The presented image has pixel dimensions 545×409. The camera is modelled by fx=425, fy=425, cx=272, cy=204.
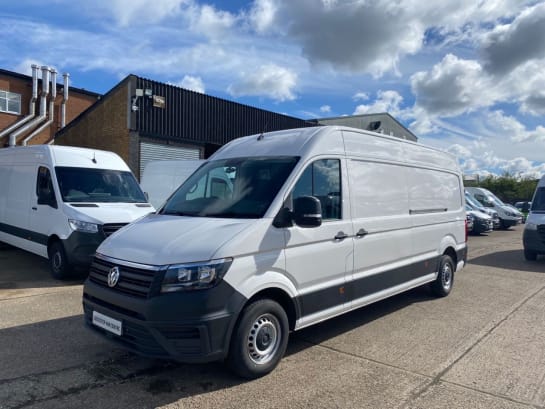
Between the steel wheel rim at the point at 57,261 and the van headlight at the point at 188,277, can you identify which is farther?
the steel wheel rim at the point at 57,261

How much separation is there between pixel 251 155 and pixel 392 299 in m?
3.68

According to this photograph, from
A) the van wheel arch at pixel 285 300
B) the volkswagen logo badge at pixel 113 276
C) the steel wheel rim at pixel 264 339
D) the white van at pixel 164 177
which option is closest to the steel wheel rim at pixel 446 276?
the van wheel arch at pixel 285 300

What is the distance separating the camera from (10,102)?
84.8ft

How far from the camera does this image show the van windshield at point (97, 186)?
26.1ft

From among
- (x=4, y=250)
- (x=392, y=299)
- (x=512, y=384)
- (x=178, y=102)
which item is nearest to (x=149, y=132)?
(x=178, y=102)

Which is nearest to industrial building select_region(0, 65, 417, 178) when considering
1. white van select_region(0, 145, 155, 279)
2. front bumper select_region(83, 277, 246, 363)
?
white van select_region(0, 145, 155, 279)

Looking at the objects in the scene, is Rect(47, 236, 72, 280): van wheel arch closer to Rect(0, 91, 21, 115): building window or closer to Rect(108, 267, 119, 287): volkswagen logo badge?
Rect(108, 267, 119, 287): volkswagen logo badge

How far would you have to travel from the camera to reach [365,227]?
4988 millimetres

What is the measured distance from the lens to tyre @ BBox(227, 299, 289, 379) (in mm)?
3629

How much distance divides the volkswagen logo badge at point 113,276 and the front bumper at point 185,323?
0.96 feet

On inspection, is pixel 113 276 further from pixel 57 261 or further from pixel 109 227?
pixel 57 261

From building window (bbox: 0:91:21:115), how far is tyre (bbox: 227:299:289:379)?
2757 centimetres

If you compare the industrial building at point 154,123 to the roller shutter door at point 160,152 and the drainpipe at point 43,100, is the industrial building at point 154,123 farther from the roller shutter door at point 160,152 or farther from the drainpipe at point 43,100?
the drainpipe at point 43,100

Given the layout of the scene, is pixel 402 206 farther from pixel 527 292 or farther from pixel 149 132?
pixel 149 132
